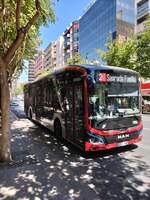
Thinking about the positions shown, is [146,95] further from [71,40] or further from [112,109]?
[71,40]

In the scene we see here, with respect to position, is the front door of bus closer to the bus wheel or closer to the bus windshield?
the bus windshield

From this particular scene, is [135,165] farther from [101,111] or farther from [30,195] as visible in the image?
[30,195]

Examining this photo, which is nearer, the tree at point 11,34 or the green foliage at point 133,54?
the tree at point 11,34

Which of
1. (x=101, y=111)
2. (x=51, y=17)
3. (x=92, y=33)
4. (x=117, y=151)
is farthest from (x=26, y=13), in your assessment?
(x=92, y=33)

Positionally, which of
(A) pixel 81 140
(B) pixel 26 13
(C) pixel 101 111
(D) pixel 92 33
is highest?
(D) pixel 92 33

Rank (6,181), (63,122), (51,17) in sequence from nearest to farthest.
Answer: (6,181) < (63,122) < (51,17)

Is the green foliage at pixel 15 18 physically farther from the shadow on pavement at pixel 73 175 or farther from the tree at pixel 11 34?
the shadow on pavement at pixel 73 175

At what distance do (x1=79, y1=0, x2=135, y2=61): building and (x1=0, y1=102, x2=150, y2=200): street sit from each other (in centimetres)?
4350

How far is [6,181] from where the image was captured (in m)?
5.50

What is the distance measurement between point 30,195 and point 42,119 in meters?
7.68

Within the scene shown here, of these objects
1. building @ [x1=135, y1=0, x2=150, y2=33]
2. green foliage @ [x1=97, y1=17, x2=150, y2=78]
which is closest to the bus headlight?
green foliage @ [x1=97, y1=17, x2=150, y2=78]

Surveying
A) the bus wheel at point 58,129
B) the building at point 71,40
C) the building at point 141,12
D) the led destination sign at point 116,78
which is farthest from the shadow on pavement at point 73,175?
the building at point 71,40

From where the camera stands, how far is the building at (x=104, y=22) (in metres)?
54.9

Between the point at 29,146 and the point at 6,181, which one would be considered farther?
the point at 29,146
